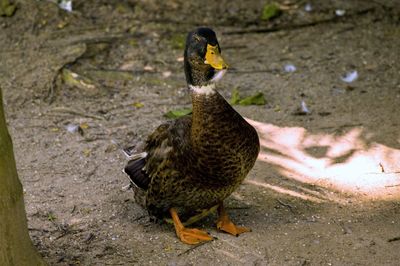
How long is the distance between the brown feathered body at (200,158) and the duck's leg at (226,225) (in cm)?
15

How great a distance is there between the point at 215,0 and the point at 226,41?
3.00ft

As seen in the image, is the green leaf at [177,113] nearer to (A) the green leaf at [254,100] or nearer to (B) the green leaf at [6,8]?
(A) the green leaf at [254,100]

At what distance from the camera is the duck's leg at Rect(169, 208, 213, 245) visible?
4.64 m

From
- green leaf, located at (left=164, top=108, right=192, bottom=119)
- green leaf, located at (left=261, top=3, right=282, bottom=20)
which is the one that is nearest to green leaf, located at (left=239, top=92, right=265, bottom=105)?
green leaf, located at (left=164, top=108, right=192, bottom=119)

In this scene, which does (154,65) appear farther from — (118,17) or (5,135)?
(5,135)

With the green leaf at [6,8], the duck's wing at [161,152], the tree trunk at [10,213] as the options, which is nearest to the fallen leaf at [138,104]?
the duck's wing at [161,152]

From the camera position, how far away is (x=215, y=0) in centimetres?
915

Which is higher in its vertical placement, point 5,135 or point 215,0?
point 5,135

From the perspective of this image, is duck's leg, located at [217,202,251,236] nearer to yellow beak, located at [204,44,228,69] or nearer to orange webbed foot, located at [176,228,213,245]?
orange webbed foot, located at [176,228,213,245]

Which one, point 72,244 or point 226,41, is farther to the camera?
point 226,41

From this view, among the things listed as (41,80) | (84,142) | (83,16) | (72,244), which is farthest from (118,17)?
(72,244)

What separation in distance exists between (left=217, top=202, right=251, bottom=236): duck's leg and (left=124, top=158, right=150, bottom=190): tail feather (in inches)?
21.6

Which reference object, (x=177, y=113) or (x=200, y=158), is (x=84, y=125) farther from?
(x=200, y=158)

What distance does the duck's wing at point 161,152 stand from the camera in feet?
15.0
